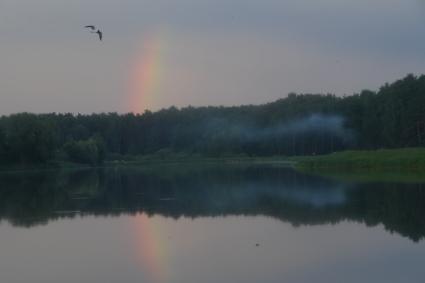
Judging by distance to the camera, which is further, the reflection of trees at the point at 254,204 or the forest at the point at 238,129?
the forest at the point at 238,129

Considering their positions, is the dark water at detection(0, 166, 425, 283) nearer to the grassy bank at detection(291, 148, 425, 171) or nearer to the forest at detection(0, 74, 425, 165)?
the grassy bank at detection(291, 148, 425, 171)

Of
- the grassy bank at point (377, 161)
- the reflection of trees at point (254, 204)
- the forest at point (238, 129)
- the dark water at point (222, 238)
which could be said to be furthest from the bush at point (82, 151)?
the dark water at point (222, 238)

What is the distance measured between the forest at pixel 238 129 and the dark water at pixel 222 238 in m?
56.4

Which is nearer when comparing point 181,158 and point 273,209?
point 273,209

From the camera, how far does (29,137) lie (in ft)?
279

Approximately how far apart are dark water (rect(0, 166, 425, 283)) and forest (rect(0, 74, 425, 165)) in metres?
56.4

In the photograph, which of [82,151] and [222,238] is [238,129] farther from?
[222,238]

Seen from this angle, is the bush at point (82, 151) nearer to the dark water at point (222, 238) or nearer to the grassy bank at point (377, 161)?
the grassy bank at point (377, 161)

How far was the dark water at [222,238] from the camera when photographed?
12.2m

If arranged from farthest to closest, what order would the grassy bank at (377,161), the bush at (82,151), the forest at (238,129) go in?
the bush at (82,151) < the forest at (238,129) < the grassy bank at (377,161)

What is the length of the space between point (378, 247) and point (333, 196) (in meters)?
12.4

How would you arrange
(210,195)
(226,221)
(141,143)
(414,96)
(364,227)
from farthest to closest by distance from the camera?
(141,143), (414,96), (210,195), (226,221), (364,227)

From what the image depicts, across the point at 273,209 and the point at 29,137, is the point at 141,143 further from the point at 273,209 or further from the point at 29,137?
the point at 273,209

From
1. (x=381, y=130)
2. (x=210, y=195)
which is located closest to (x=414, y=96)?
(x=381, y=130)
